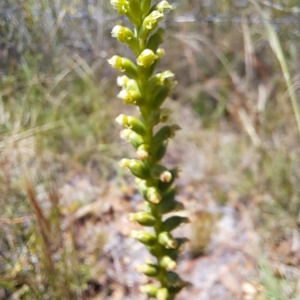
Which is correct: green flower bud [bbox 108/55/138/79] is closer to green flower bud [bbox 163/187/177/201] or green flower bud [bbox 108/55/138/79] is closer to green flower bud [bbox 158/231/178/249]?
green flower bud [bbox 163/187/177/201]

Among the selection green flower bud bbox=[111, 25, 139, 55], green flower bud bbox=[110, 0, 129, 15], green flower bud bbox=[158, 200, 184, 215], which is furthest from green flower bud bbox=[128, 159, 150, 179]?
green flower bud bbox=[110, 0, 129, 15]

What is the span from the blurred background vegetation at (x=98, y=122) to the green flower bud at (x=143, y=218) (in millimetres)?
395

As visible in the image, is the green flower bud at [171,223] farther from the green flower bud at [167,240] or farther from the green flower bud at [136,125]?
the green flower bud at [136,125]

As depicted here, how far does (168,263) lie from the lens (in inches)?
50.8

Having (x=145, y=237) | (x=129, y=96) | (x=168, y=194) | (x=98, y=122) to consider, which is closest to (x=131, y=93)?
(x=129, y=96)

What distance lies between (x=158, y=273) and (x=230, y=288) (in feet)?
2.55

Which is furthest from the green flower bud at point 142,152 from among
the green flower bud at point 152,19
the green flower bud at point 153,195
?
the green flower bud at point 152,19

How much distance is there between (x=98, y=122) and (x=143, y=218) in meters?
1.61

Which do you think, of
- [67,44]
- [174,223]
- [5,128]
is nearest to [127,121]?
[174,223]

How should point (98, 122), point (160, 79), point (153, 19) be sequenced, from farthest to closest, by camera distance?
point (98, 122) < point (160, 79) < point (153, 19)

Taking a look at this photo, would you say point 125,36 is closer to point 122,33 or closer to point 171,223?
point 122,33

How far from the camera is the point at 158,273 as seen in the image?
137 cm

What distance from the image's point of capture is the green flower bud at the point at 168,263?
4.17 feet

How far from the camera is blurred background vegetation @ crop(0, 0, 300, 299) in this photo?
1.69 metres
